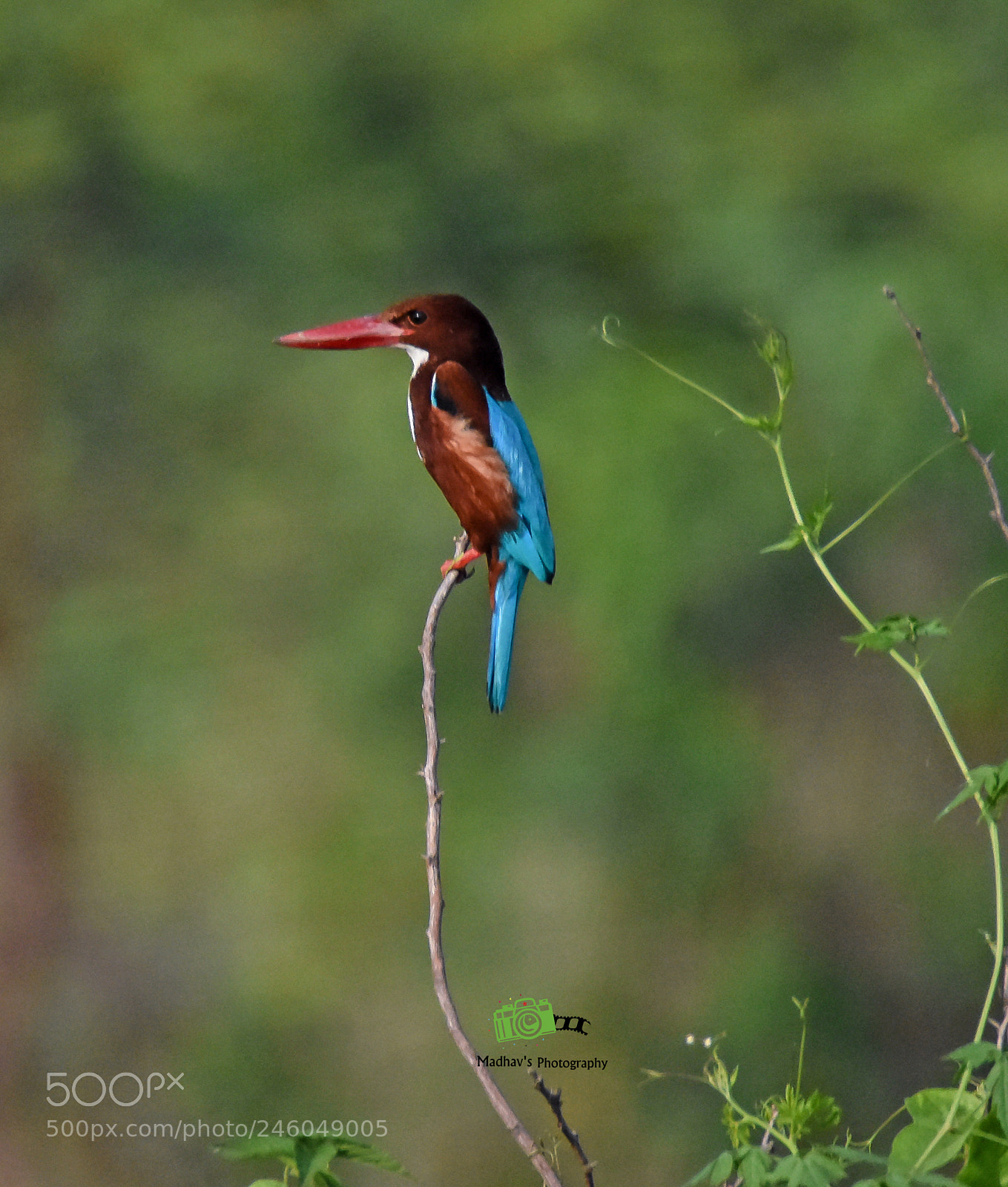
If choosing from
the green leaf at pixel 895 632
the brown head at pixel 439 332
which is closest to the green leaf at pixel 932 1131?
the green leaf at pixel 895 632

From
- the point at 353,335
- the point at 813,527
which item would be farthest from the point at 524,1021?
the point at 353,335

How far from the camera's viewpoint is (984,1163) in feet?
3.03

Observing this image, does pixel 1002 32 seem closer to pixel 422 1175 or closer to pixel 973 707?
pixel 973 707

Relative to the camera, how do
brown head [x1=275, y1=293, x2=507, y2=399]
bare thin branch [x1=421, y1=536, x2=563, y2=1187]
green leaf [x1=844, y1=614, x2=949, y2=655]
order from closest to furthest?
bare thin branch [x1=421, y1=536, x2=563, y2=1187] < green leaf [x1=844, y1=614, x2=949, y2=655] < brown head [x1=275, y1=293, x2=507, y2=399]

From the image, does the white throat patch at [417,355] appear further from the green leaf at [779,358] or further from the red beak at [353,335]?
the green leaf at [779,358]

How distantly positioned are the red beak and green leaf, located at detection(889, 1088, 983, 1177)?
0.63 metres

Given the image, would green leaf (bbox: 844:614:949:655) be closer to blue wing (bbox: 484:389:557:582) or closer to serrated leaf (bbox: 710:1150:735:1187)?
blue wing (bbox: 484:389:557:582)

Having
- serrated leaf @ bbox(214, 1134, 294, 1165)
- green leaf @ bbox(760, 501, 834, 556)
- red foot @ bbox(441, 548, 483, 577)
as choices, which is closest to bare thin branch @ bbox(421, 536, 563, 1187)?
red foot @ bbox(441, 548, 483, 577)

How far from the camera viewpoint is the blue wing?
1044 mm

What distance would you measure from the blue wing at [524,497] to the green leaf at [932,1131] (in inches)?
17.0

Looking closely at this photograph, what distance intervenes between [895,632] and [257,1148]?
0.54 metres

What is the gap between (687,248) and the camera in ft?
12.6

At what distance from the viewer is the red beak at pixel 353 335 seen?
1.00 m

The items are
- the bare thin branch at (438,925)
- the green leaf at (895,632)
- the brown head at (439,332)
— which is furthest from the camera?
the brown head at (439,332)
